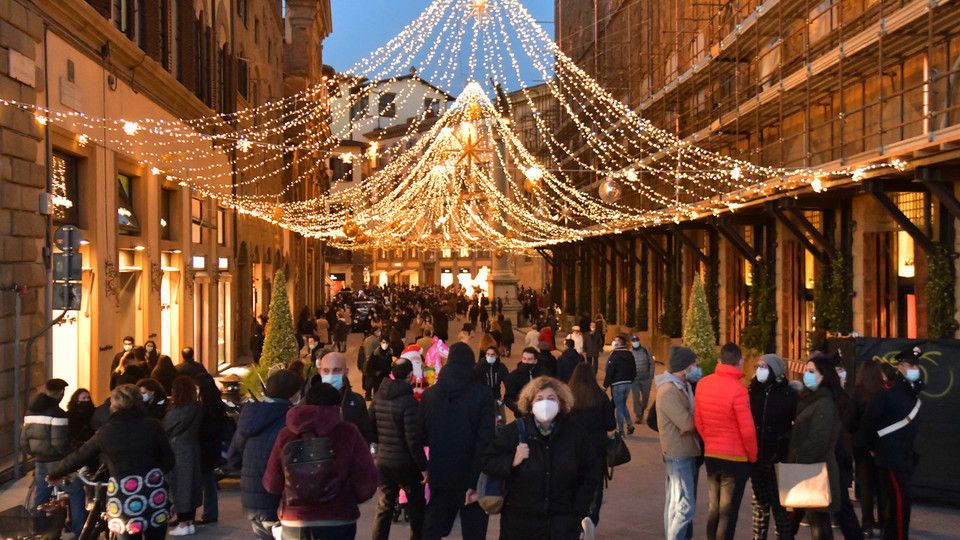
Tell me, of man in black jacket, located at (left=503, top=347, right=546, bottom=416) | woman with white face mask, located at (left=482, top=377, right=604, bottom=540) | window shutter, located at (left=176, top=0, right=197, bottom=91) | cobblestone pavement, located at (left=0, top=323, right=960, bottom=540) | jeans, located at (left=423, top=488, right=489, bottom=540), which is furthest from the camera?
window shutter, located at (left=176, top=0, right=197, bottom=91)

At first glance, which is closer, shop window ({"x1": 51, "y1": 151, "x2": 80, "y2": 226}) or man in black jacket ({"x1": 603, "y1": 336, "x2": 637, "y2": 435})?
shop window ({"x1": 51, "y1": 151, "x2": 80, "y2": 226})

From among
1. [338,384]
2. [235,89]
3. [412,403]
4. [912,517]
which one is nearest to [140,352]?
[338,384]

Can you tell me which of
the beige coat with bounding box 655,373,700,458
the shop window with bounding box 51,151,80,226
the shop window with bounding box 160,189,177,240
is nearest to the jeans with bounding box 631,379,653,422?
the beige coat with bounding box 655,373,700,458

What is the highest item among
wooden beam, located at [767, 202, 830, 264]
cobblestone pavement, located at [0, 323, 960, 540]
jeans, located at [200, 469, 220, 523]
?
wooden beam, located at [767, 202, 830, 264]

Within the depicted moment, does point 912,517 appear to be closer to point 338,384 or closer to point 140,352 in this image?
point 338,384

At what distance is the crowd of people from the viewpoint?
6566mm

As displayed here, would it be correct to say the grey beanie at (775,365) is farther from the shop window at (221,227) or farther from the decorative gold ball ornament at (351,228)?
the shop window at (221,227)

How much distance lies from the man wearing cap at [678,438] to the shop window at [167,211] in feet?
54.7

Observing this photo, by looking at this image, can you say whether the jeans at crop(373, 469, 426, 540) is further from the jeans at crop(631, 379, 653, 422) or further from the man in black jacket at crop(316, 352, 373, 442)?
the jeans at crop(631, 379, 653, 422)

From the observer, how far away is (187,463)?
10383 mm

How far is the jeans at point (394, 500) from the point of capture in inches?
347

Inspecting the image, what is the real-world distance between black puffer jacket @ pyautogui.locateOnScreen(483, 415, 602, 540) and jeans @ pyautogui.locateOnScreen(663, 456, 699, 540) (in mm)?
2872

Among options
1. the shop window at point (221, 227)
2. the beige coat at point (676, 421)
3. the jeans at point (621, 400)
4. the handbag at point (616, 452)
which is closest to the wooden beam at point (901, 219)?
the jeans at point (621, 400)

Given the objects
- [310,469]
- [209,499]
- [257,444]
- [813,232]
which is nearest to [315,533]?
[310,469]
